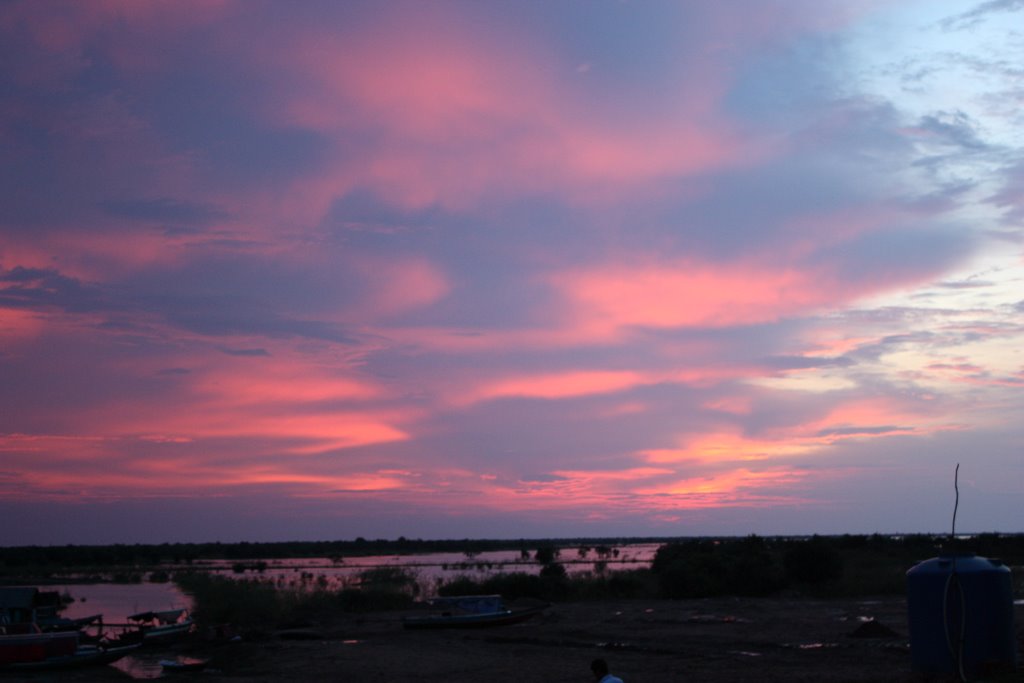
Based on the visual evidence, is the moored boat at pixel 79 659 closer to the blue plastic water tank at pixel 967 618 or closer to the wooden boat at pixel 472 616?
the wooden boat at pixel 472 616

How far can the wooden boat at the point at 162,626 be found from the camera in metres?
33.2

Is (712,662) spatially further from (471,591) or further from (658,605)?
(471,591)

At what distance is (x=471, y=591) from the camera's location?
45.8m

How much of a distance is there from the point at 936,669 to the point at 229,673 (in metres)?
16.9

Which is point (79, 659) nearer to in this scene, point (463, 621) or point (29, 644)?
Result: point (29, 644)

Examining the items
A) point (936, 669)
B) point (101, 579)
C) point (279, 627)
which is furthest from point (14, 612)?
point (101, 579)

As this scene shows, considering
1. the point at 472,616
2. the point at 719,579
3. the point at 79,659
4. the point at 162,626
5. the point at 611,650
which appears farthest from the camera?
the point at 719,579

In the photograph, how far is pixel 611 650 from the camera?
25844mm

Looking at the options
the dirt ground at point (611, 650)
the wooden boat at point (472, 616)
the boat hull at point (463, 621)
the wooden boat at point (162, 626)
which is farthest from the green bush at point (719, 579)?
the wooden boat at point (162, 626)

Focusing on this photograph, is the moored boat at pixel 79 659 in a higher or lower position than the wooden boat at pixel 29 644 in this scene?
lower

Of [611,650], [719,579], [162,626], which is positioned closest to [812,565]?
[719,579]

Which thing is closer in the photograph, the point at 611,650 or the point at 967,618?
the point at 967,618

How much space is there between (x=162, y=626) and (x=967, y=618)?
27781mm

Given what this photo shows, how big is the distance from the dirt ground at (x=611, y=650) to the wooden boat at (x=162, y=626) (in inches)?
48.3
